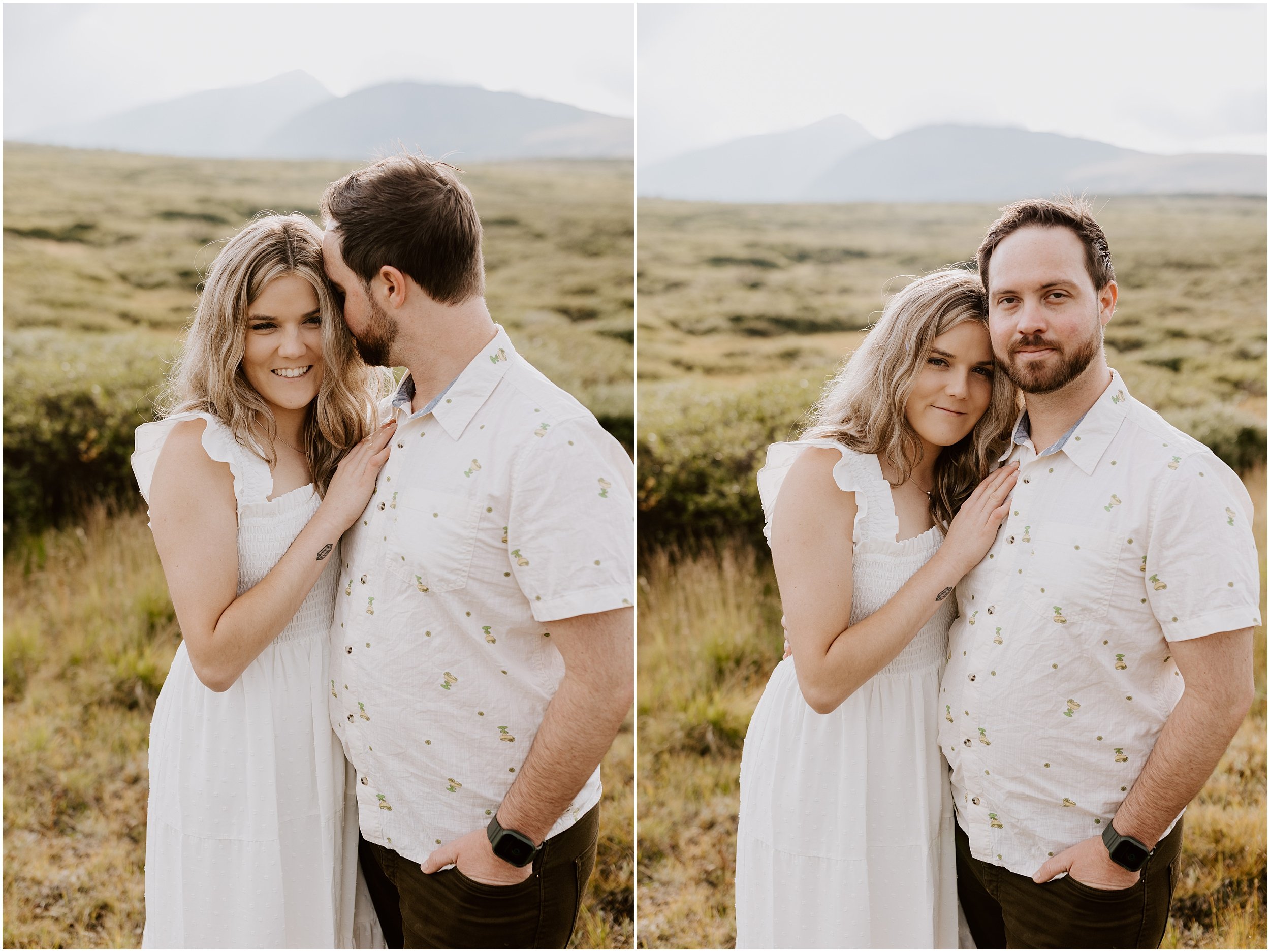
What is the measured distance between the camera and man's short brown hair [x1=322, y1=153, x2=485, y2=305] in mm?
1667

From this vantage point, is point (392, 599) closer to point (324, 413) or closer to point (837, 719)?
point (324, 413)

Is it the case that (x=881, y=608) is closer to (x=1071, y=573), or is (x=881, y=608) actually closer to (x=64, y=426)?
(x=1071, y=573)

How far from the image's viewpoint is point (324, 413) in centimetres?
183

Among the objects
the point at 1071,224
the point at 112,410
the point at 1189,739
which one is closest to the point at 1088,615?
the point at 1189,739

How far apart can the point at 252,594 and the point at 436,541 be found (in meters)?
0.36

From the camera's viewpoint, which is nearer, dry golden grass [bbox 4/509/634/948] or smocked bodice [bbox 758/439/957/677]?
smocked bodice [bbox 758/439/957/677]

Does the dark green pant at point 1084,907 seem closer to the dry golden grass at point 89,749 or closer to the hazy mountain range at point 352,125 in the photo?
the dry golden grass at point 89,749

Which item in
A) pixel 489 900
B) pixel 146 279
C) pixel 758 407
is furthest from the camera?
pixel 146 279

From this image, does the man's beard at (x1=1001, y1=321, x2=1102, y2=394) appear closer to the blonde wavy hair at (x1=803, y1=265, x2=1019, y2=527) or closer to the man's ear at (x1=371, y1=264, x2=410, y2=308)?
the blonde wavy hair at (x1=803, y1=265, x2=1019, y2=527)

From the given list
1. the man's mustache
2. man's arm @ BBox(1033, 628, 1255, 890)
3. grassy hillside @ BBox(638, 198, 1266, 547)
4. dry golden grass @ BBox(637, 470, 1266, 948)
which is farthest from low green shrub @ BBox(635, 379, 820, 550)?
man's arm @ BBox(1033, 628, 1255, 890)

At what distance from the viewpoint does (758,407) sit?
403cm

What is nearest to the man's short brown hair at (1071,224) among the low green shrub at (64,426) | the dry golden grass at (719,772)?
the dry golden grass at (719,772)

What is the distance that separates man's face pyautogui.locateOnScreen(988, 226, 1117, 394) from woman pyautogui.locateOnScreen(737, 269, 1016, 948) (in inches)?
4.0

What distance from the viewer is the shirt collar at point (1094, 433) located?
164 centimetres
